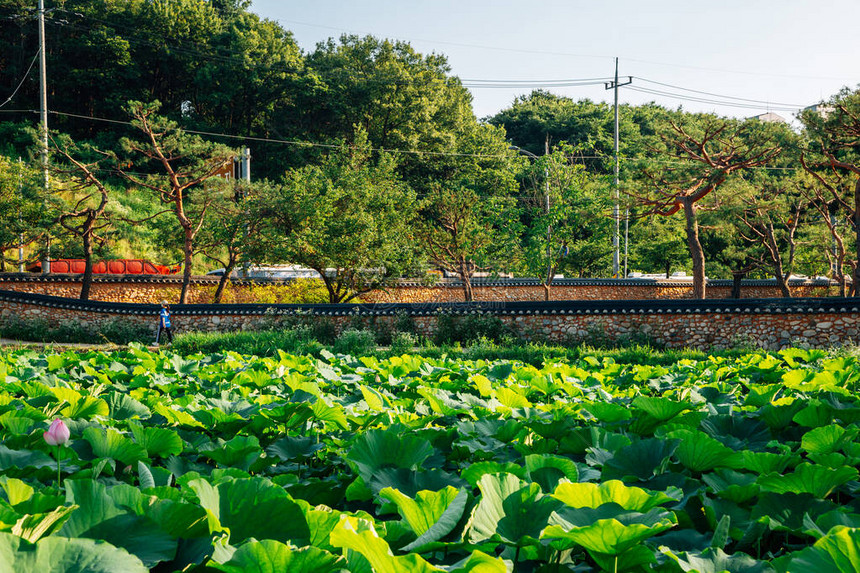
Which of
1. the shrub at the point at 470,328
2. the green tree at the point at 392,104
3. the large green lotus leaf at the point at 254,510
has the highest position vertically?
the green tree at the point at 392,104

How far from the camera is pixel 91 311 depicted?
18.6 meters

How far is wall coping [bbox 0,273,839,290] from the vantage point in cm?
2284

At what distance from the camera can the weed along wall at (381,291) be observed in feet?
76.2

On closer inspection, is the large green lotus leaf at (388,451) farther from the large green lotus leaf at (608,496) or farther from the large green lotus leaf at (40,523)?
the large green lotus leaf at (40,523)

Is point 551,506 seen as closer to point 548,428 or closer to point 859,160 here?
point 548,428

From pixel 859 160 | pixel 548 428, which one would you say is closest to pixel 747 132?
pixel 859 160

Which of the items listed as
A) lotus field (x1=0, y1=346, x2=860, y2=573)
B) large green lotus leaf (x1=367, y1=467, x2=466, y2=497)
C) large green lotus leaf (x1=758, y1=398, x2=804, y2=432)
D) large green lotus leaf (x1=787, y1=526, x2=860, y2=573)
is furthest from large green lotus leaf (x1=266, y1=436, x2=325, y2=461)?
large green lotus leaf (x1=758, y1=398, x2=804, y2=432)

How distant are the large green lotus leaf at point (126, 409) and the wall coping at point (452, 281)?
18.3 metres

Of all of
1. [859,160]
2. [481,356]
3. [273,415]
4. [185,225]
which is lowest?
[481,356]

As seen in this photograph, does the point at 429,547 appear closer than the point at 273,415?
Yes

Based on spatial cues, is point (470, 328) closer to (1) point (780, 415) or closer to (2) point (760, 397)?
(2) point (760, 397)

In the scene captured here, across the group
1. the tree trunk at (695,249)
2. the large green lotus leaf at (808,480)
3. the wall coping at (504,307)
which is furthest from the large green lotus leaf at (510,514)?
the tree trunk at (695,249)

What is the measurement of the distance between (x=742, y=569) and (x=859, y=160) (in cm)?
2229

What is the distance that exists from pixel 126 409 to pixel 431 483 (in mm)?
1983
